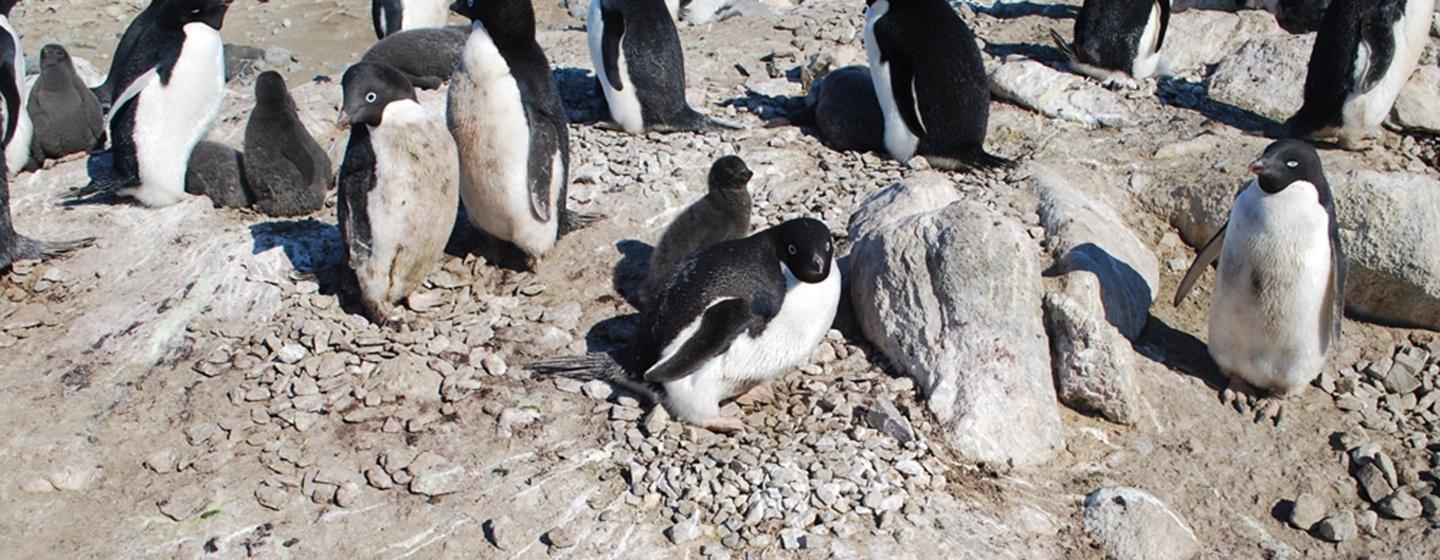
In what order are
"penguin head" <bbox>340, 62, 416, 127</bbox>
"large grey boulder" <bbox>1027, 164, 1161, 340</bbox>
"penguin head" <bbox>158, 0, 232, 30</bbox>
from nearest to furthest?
"penguin head" <bbox>340, 62, 416, 127</bbox> < "large grey boulder" <bbox>1027, 164, 1161, 340</bbox> < "penguin head" <bbox>158, 0, 232, 30</bbox>

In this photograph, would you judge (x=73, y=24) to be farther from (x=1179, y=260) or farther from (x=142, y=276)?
(x=1179, y=260)

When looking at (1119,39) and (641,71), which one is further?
(1119,39)

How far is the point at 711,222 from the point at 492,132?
0.96 m

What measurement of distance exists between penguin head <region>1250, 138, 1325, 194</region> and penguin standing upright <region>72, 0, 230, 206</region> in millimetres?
4679

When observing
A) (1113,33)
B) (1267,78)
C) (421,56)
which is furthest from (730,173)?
(1267,78)

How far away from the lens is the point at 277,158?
5.73 metres

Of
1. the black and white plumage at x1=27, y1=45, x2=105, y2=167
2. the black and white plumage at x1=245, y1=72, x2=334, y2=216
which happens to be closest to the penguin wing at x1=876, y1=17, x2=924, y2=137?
the black and white plumage at x1=245, y1=72, x2=334, y2=216

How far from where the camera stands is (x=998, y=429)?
433cm

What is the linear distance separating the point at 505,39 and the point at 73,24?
25.4 feet

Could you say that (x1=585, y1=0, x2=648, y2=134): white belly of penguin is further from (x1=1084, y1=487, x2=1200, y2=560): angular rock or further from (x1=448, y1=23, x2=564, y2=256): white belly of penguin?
Answer: (x1=1084, y1=487, x2=1200, y2=560): angular rock

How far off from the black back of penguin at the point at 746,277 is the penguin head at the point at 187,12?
3068 mm

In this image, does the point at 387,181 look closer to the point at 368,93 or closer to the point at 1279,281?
the point at 368,93

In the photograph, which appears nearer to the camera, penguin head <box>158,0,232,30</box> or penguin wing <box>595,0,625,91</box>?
penguin head <box>158,0,232,30</box>

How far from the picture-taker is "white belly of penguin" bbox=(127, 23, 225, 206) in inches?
232
